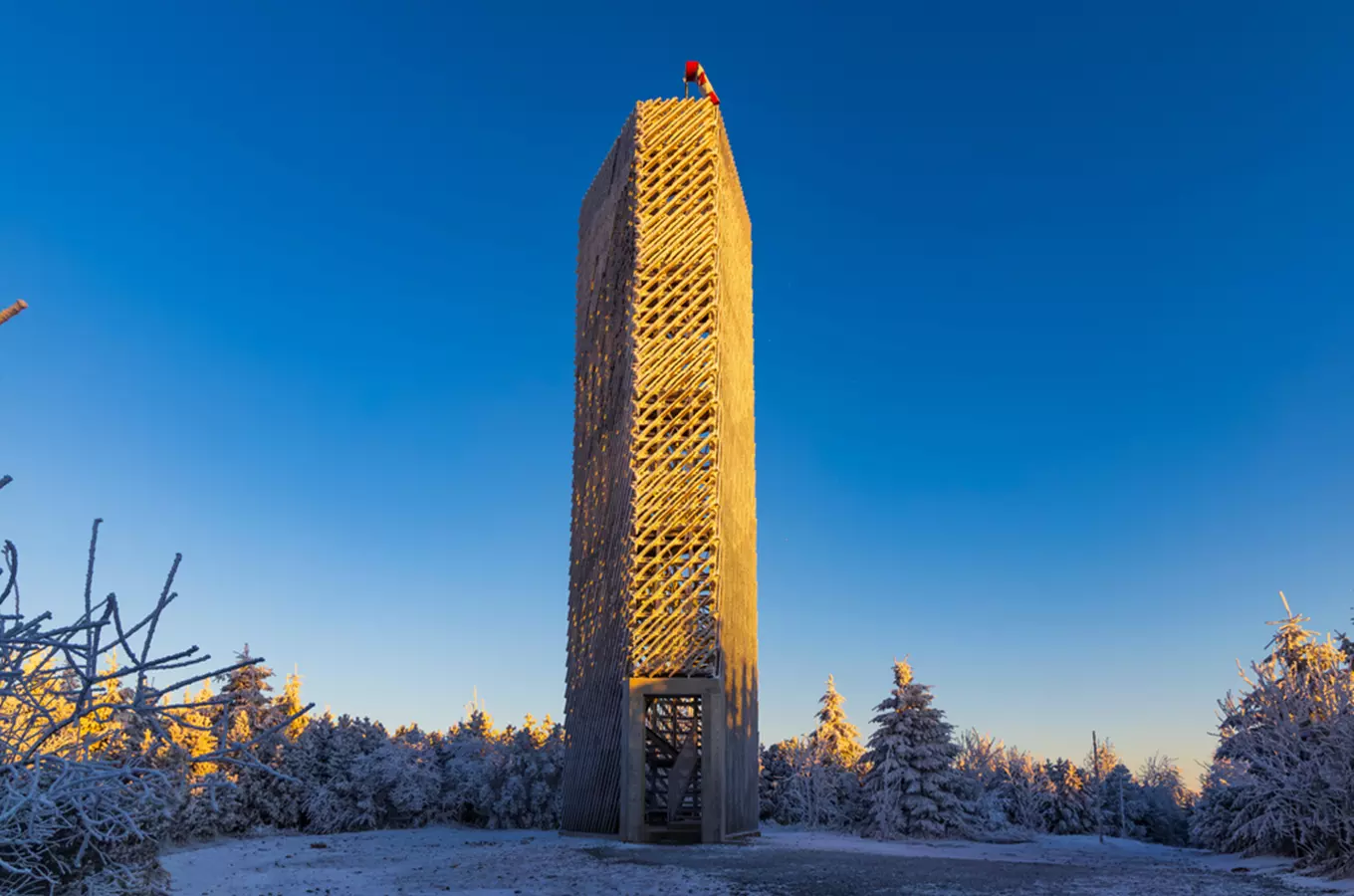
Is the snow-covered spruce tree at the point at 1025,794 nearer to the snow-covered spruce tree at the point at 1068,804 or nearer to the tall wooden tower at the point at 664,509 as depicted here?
the snow-covered spruce tree at the point at 1068,804

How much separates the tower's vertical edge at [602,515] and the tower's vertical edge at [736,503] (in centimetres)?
208

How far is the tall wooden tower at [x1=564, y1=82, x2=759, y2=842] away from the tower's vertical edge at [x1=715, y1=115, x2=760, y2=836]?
9cm

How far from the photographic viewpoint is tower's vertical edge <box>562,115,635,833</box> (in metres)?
19.5

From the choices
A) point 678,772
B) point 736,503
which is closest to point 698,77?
point 736,503

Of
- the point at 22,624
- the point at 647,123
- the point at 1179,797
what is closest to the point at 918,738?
the point at 647,123

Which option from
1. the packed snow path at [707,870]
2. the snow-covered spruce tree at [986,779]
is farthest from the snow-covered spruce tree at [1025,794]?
the packed snow path at [707,870]

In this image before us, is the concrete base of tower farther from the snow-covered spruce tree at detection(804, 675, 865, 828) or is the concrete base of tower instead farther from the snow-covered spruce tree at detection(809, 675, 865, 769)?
the snow-covered spruce tree at detection(809, 675, 865, 769)

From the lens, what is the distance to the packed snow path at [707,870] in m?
11.3

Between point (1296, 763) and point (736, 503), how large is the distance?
Answer: 11408mm

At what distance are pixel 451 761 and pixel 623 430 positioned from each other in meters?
13.0

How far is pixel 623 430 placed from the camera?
20484mm

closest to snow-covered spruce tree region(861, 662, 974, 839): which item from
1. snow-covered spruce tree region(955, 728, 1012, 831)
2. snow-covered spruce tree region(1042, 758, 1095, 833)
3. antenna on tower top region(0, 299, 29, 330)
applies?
snow-covered spruce tree region(955, 728, 1012, 831)

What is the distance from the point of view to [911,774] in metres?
22.4

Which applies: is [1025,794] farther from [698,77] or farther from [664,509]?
[698,77]
